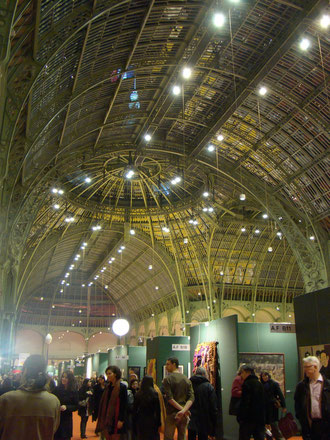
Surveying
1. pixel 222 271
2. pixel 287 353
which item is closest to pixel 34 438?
pixel 287 353

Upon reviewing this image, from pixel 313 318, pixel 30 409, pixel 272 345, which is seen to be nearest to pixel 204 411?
pixel 30 409

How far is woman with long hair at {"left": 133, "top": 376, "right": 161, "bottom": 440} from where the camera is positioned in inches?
296

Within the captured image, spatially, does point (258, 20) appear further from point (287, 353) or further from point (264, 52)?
point (287, 353)

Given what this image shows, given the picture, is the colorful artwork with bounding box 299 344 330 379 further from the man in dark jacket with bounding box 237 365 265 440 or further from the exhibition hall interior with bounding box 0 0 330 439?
the man in dark jacket with bounding box 237 365 265 440

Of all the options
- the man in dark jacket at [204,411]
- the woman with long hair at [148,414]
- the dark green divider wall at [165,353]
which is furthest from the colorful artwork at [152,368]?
the woman with long hair at [148,414]

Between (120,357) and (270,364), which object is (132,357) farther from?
(270,364)

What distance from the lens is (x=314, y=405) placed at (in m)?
5.88

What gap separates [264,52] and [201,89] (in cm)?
420

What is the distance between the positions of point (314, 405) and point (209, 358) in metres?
11.8

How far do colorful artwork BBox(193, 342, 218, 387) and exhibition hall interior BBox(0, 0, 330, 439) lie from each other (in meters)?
0.07

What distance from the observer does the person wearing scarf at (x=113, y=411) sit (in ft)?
24.2

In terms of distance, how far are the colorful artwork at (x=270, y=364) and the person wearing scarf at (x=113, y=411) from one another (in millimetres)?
8885

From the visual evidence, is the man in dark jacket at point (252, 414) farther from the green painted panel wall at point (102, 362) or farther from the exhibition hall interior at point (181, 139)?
the green painted panel wall at point (102, 362)

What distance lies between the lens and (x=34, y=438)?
144 inches
